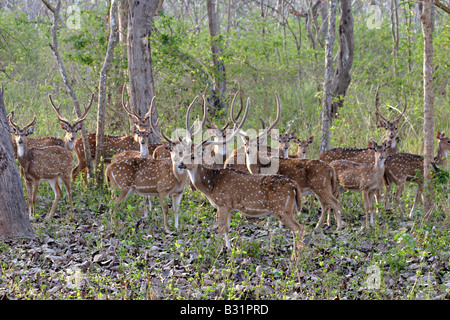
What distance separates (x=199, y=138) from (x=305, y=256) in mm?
2797

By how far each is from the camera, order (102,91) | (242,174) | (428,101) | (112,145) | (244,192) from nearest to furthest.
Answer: (244,192), (242,174), (428,101), (102,91), (112,145)

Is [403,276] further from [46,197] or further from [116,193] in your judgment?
[46,197]

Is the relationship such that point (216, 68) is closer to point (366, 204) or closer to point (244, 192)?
point (366, 204)

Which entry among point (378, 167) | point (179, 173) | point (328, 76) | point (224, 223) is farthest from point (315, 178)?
point (328, 76)

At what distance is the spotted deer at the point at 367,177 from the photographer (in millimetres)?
9180

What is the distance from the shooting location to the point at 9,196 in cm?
770

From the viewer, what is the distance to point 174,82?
48.9 feet

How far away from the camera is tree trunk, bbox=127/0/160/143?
11703 millimetres

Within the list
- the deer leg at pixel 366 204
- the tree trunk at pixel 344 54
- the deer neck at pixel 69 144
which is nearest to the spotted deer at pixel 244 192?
the deer leg at pixel 366 204

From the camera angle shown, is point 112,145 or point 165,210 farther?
point 112,145

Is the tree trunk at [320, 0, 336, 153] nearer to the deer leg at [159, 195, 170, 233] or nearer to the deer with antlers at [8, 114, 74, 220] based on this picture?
the deer leg at [159, 195, 170, 233]

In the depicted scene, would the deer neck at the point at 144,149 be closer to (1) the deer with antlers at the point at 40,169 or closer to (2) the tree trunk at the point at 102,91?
(2) the tree trunk at the point at 102,91

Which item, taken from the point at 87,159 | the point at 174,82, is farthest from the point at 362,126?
the point at 87,159

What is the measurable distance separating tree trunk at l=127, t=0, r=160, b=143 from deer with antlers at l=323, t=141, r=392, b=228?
15.7 feet
